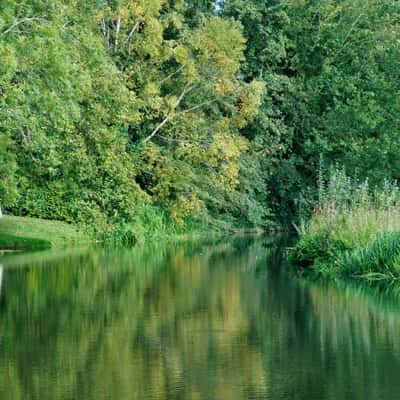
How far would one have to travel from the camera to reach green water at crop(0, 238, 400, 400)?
8648 millimetres

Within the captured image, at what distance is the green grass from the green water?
414 inches

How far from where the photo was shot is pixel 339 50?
166 feet

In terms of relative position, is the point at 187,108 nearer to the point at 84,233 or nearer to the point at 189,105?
the point at 189,105

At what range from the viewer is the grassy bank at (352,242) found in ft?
64.3

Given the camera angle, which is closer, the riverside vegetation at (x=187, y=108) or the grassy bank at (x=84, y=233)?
the riverside vegetation at (x=187, y=108)

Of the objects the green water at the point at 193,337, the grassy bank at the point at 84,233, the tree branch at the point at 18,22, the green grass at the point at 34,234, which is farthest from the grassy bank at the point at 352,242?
the grassy bank at the point at 84,233

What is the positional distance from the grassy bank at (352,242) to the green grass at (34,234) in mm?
10169

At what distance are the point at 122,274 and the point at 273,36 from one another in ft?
99.1

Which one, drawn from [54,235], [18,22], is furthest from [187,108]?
[18,22]

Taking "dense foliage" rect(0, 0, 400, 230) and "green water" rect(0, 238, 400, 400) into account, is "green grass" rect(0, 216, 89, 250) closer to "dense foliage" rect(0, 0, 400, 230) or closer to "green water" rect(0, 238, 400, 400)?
"dense foliage" rect(0, 0, 400, 230)

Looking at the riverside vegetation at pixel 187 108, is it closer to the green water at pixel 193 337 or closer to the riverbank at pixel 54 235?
the riverbank at pixel 54 235

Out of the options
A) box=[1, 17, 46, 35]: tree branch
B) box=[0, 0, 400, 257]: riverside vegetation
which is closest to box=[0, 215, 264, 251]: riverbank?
box=[0, 0, 400, 257]: riverside vegetation

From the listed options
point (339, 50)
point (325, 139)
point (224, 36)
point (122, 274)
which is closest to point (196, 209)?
point (224, 36)

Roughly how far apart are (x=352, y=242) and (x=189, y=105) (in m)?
22.9
